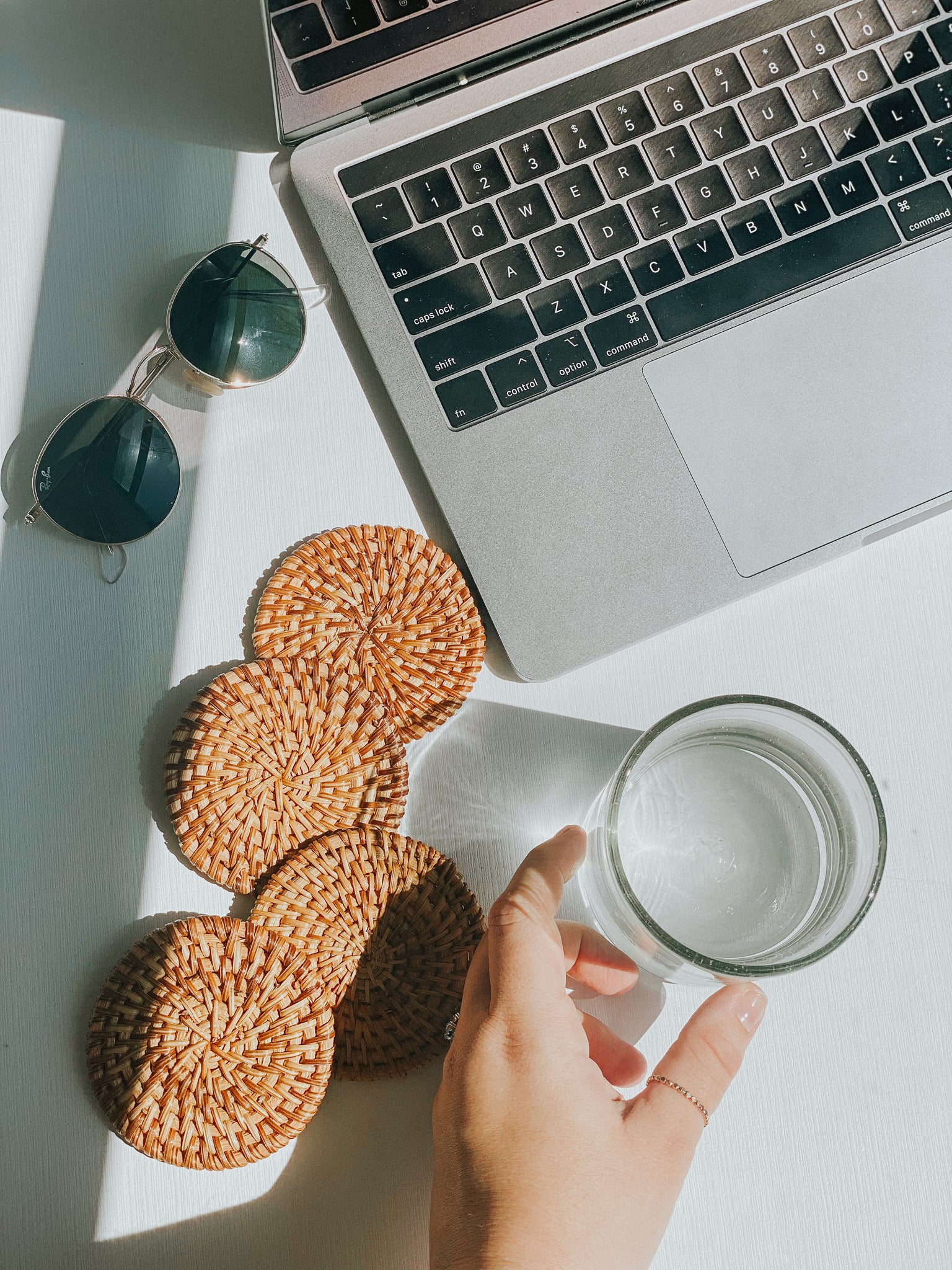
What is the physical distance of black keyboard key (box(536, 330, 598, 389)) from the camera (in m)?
0.57

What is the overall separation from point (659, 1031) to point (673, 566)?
0.27 m

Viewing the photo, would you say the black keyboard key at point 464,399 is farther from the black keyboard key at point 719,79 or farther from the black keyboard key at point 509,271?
the black keyboard key at point 719,79

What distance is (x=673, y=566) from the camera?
57 cm

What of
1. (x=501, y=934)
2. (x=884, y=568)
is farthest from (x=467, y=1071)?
(x=884, y=568)

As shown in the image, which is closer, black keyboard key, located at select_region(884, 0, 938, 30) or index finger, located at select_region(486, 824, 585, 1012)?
index finger, located at select_region(486, 824, 585, 1012)

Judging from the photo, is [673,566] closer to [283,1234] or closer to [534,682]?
[534,682]

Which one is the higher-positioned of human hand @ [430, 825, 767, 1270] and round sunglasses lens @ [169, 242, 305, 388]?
round sunglasses lens @ [169, 242, 305, 388]

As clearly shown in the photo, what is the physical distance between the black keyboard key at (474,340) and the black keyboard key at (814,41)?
23cm

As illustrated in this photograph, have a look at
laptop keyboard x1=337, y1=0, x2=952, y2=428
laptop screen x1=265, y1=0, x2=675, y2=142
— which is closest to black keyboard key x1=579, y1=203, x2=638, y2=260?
laptop keyboard x1=337, y1=0, x2=952, y2=428

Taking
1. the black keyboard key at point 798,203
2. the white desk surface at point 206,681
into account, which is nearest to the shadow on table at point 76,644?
the white desk surface at point 206,681

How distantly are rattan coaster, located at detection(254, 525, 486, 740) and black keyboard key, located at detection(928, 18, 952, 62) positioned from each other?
0.43 metres

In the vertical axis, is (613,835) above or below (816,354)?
below

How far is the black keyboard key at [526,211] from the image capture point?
0.56 meters

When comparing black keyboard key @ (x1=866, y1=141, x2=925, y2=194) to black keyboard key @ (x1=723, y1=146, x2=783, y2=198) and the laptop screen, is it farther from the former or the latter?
the laptop screen
